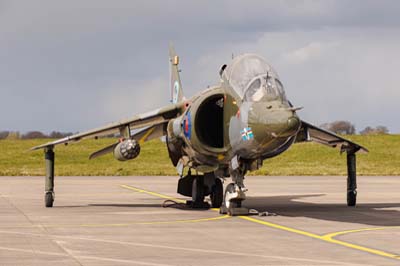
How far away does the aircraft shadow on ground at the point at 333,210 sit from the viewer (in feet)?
66.2

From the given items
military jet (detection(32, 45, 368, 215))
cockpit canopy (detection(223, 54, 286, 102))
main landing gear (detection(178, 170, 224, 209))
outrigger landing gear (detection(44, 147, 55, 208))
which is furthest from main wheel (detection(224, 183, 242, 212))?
outrigger landing gear (detection(44, 147, 55, 208))

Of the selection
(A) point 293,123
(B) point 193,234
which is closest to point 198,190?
(A) point 293,123

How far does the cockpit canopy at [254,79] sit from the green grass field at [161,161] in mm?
37288

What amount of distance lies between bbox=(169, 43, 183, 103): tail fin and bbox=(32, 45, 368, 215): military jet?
11.7 ft

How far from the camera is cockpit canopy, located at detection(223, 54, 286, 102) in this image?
1884cm

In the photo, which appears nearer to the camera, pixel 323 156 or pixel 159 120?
pixel 159 120

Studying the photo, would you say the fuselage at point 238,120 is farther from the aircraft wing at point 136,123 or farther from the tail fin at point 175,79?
the tail fin at point 175,79

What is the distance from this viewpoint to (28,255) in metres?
13.0

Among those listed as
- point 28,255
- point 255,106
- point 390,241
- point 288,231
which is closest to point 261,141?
point 255,106

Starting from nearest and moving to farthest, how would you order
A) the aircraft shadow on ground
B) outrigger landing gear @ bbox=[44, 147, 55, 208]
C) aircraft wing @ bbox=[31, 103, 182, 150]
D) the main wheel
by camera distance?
the aircraft shadow on ground → the main wheel → aircraft wing @ bbox=[31, 103, 182, 150] → outrigger landing gear @ bbox=[44, 147, 55, 208]

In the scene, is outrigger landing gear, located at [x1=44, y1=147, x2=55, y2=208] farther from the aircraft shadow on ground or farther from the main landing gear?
the aircraft shadow on ground

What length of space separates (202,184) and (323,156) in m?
45.5

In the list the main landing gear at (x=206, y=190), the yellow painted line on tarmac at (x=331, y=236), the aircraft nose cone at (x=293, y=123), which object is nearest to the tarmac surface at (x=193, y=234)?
the yellow painted line on tarmac at (x=331, y=236)

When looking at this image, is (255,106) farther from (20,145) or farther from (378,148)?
(20,145)
